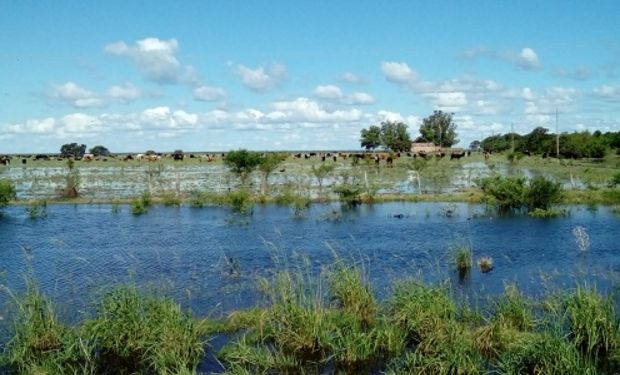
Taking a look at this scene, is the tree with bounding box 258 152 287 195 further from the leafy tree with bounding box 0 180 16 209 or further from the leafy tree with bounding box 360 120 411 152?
the leafy tree with bounding box 360 120 411 152

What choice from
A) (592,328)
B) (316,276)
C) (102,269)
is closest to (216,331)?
(316,276)

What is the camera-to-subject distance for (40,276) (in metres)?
19.5

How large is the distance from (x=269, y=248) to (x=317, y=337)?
12.5m

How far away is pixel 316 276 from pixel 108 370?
26.0ft

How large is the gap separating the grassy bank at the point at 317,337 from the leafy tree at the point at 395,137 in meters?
112

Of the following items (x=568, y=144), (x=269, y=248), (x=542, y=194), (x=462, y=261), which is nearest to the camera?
(x=462, y=261)

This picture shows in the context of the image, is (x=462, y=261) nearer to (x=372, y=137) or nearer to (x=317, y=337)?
(x=317, y=337)

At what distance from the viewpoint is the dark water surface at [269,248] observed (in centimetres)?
1741

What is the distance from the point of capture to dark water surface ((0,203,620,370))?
57.1 feet

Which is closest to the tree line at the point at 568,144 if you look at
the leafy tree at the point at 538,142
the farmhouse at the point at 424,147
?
the leafy tree at the point at 538,142

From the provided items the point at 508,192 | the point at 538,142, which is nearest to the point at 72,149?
the point at 538,142

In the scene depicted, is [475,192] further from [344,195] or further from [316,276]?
[316,276]

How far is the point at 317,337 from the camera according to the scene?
11.6 m

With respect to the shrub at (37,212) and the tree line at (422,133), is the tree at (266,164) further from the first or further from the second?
the tree line at (422,133)
